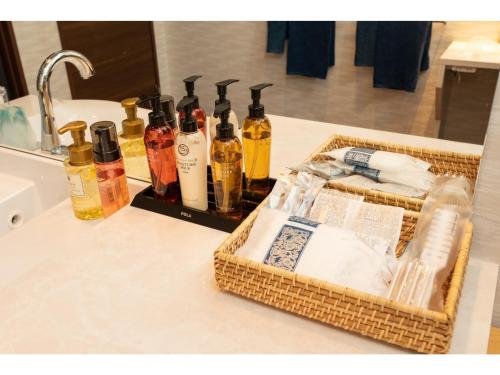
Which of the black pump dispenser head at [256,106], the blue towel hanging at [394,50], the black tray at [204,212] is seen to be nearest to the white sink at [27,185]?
the black tray at [204,212]

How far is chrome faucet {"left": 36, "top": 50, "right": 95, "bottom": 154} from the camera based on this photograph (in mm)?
1050

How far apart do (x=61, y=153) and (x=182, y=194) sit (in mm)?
464

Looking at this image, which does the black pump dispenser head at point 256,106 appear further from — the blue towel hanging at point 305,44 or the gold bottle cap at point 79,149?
the gold bottle cap at point 79,149

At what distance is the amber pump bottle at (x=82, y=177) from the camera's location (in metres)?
0.84

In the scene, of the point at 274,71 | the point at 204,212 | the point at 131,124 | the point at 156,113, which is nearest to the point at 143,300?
the point at 204,212

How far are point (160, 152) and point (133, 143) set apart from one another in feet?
0.53

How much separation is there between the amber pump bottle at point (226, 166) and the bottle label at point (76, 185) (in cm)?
26

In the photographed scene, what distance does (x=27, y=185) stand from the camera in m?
1.11

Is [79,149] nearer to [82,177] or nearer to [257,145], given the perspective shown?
[82,177]

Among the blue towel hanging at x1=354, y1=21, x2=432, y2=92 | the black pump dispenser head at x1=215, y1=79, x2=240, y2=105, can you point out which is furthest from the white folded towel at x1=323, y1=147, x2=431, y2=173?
the black pump dispenser head at x1=215, y1=79, x2=240, y2=105

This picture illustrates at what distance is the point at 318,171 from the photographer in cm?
84

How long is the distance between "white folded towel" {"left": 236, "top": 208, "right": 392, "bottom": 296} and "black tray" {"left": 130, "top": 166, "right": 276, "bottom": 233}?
0.14 meters

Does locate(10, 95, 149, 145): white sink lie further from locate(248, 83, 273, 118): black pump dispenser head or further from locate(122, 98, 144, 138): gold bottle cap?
locate(248, 83, 273, 118): black pump dispenser head
